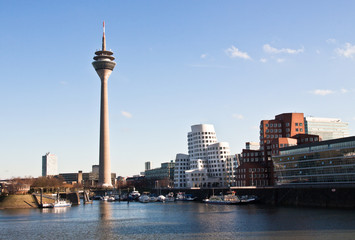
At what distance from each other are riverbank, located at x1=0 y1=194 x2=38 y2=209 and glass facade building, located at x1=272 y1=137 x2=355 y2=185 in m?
90.0

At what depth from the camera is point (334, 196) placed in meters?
112

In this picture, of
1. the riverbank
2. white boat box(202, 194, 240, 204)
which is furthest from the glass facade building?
the riverbank

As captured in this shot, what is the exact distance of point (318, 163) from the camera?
13300 cm

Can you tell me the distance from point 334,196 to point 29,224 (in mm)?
77733

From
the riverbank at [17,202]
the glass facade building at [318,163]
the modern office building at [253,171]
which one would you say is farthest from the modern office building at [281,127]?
the riverbank at [17,202]

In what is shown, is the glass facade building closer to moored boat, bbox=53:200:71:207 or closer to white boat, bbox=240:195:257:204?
white boat, bbox=240:195:257:204

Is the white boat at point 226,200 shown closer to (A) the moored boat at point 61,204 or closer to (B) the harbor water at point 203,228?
(B) the harbor water at point 203,228

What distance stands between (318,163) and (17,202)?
337ft

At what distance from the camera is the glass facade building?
403 ft

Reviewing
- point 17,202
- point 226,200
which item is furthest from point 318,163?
point 17,202

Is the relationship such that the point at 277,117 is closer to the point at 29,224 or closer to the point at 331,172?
the point at 331,172

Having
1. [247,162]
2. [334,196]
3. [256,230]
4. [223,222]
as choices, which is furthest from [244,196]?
[256,230]

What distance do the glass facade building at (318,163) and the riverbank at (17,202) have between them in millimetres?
89993

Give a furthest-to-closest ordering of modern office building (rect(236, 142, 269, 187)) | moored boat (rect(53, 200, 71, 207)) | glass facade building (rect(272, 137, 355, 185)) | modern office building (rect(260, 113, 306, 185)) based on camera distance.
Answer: modern office building (rect(260, 113, 306, 185)) < modern office building (rect(236, 142, 269, 187)) < moored boat (rect(53, 200, 71, 207)) < glass facade building (rect(272, 137, 355, 185))
